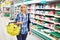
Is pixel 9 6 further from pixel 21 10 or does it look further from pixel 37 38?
pixel 37 38

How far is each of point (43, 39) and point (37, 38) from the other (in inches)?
10.3

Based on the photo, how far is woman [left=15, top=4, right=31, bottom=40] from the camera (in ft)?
12.8

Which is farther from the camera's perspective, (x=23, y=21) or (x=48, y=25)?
(x=48, y=25)

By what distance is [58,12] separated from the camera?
4863mm

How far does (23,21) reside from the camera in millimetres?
3955

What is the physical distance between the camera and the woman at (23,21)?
3891mm

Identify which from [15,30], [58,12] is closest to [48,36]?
[58,12]

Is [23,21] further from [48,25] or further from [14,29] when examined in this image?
[48,25]

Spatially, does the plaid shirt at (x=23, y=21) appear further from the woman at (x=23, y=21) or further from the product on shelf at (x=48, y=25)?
the product on shelf at (x=48, y=25)

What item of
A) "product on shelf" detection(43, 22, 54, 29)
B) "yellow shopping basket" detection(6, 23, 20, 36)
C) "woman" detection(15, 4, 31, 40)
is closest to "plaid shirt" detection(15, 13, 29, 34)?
"woman" detection(15, 4, 31, 40)

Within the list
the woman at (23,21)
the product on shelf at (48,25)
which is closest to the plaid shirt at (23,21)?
the woman at (23,21)

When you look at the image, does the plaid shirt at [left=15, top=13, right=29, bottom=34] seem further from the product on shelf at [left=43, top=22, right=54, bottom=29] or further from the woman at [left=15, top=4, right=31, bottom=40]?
the product on shelf at [left=43, top=22, right=54, bottom=29]

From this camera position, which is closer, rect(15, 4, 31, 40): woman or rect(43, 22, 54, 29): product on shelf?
rect(15, 4, 31, 40): woman

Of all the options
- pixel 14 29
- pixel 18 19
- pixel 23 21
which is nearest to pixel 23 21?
pixel 23 21
